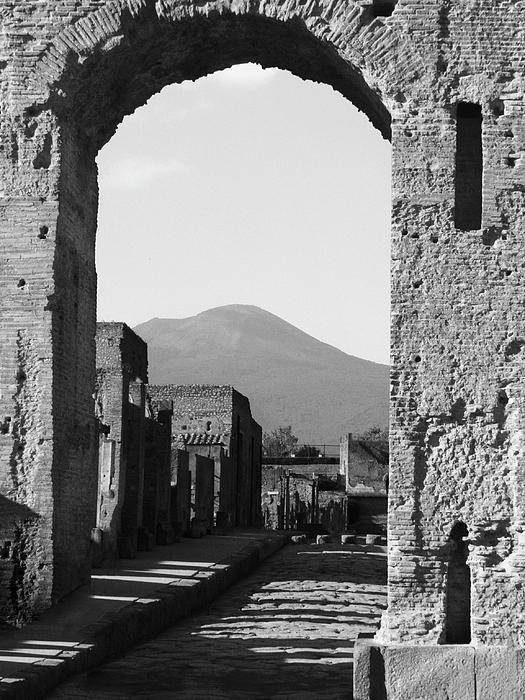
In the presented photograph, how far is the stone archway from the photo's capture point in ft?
33.9

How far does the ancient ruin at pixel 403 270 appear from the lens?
9.33 metres

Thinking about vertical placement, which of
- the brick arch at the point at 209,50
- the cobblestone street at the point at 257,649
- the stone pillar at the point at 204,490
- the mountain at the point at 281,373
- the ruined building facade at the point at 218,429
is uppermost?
the mountain at the point at 281,373

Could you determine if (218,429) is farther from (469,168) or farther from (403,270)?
(403,270)

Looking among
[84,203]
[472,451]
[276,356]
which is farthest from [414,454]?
[276,356]

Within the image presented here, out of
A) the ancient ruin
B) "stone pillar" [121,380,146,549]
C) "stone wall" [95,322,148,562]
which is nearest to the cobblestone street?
the ancient ruin

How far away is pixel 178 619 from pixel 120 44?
551cm

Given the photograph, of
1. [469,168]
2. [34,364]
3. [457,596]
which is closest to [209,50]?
[469,168]

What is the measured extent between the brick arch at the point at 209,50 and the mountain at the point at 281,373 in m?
97.8

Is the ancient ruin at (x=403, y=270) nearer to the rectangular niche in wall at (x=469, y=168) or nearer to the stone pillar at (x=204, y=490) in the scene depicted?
the rectangular niche in wall at (x=469, y=168)

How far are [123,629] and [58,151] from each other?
405 centimetres

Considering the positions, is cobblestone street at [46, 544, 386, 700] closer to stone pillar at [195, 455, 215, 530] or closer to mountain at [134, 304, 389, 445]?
stone pillar at [195, 455, 215, 530]

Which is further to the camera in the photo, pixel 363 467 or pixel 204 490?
pixel 363 467

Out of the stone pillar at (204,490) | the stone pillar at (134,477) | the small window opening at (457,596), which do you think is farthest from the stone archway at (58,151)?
the stone pillar at (204,490)

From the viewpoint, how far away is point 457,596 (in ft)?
30.8
